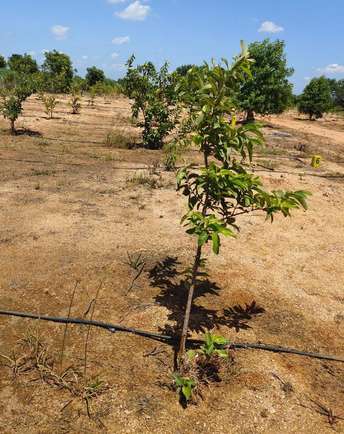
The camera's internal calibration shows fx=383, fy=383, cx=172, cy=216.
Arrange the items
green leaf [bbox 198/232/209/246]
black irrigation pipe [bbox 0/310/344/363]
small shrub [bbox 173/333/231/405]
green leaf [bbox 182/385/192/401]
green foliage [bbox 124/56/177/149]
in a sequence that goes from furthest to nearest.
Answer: green foliage [bbox 124/56/177/149], black irrigation pipe [bbox 0/310/344/363], small shrub [bbox 173/333/231/405], green leaf [bbox 182/385/192/401], green leaf [bbox 198/232/209/246]

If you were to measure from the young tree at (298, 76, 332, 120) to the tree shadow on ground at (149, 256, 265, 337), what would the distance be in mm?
25806

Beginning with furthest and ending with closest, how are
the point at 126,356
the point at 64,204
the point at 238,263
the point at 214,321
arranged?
the point at 64,204
the point at 238,263
the point at 214,321
the point at 126,356

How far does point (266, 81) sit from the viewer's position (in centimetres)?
1897

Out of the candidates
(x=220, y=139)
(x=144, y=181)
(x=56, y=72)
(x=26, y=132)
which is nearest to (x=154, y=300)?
(x=220, y=139)

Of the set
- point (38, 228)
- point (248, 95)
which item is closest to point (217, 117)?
point (38, 228)

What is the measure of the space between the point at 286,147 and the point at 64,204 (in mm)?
10819

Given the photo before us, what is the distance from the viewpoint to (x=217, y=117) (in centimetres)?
288

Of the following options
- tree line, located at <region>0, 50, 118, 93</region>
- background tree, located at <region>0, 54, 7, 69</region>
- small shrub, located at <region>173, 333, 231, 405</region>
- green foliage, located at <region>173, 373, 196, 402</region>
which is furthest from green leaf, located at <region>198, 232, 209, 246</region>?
background tree, located at <region>0, 54, 7, 69</region>

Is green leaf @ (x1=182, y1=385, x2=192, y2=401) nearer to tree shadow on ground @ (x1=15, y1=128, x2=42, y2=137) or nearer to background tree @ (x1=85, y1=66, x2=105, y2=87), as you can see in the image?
tree shadow on ground @ (x1=15, y1=128, x2=42, y2=137)

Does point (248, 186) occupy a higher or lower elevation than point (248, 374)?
higher

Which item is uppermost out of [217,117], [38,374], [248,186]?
[217,117]

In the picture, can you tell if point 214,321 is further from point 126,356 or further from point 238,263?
point 238,263

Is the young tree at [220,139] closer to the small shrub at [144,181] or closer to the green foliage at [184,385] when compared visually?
the green foliage at [184,385]

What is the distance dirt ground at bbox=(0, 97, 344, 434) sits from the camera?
3.07 m
